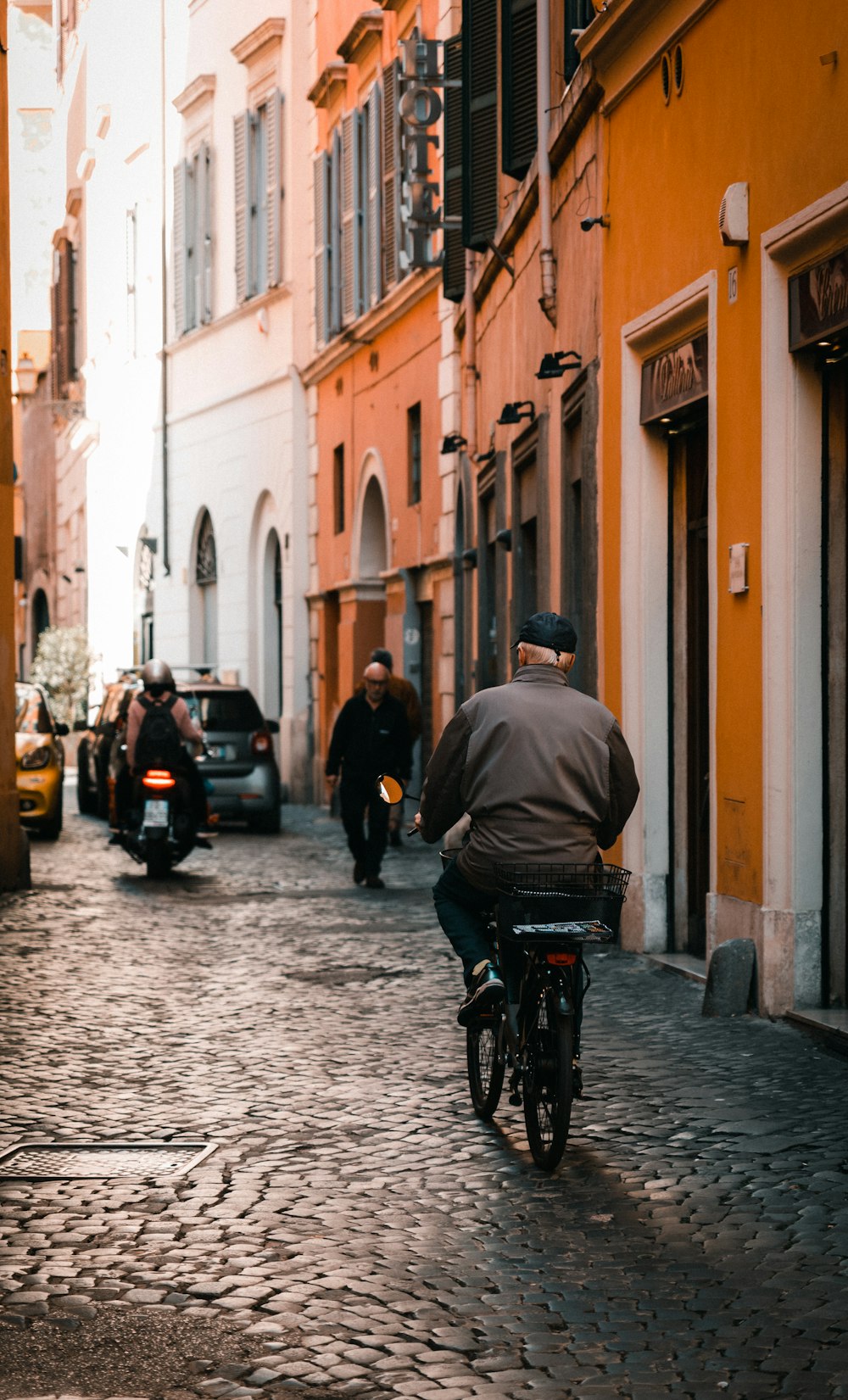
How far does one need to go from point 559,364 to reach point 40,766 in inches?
311

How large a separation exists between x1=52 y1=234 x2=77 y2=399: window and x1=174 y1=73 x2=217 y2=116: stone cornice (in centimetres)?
869

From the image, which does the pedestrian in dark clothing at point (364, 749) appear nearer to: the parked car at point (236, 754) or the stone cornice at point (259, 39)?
the parked car at point (236, 754)

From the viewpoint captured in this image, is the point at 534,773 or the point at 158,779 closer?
the point at 534,773

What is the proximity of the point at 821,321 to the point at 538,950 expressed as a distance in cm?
339

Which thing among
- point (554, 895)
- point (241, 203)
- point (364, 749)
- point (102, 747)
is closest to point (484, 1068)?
point (554, 895)

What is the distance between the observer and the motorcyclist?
1580 centimetres

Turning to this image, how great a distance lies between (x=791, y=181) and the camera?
8.62 m

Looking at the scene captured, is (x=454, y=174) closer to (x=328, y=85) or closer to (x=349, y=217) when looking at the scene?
(x=349, y=217)

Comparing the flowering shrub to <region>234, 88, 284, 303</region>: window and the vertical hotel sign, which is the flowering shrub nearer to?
<region>234, 88, 284, 303</region>: window

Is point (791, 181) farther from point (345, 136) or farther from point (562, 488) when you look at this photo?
point (345, 136)

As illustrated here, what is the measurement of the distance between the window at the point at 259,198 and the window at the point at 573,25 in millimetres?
14758

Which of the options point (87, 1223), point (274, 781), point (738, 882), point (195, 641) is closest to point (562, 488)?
point (738, 882)

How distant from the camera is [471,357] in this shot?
64.7ft

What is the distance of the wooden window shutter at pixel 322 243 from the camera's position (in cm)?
2652
